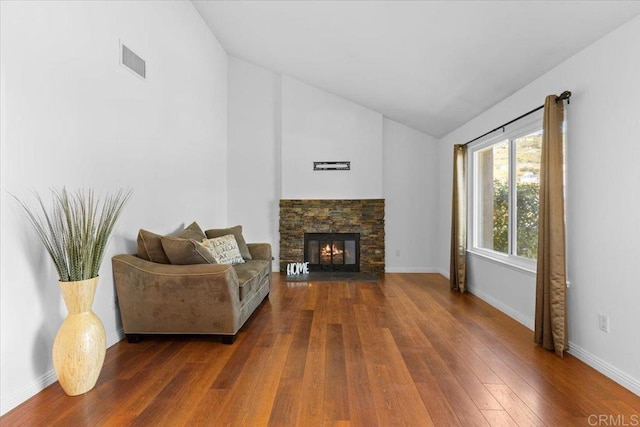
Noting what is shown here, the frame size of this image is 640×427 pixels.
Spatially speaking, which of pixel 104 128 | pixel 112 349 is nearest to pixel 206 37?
pixel 104 128

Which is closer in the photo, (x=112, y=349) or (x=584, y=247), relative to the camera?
(x=584, y=247)

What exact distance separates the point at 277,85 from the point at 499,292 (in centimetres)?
501

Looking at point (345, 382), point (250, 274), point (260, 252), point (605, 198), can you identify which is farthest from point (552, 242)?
point (260, 252)

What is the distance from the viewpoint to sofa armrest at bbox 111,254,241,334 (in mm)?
2852

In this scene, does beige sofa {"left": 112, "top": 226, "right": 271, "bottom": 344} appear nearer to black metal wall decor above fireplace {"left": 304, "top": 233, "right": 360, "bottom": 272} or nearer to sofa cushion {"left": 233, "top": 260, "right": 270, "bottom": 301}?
sofa cushion {"left": 233, "top": 260, "right": 270, "bottom": 301}

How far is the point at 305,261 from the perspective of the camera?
628 centimetres

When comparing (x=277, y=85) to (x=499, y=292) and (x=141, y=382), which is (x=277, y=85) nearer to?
(x=499, y=292)

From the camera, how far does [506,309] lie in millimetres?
3795

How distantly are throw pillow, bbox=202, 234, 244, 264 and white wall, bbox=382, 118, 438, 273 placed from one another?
309cm

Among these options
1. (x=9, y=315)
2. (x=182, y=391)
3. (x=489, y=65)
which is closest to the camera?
(x=9, y=315)

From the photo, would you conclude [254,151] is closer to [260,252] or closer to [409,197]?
[260,252]

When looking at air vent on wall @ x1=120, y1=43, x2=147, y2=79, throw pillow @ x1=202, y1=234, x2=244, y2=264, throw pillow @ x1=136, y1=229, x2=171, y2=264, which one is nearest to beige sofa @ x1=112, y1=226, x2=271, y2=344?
throw pillow @ x1=136, y1=229, x2=171, y2=264

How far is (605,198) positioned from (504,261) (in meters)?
1.63

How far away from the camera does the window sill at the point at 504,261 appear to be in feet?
11.2
